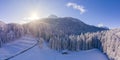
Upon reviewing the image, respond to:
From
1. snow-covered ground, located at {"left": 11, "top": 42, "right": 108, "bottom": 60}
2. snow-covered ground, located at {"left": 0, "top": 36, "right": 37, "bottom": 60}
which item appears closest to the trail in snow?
snow-covered ground, located at {"left": 11, "top": 42, "right": 108, "bottom": 60}

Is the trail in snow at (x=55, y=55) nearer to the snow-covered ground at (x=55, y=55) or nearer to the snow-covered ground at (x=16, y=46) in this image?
the snow-covered ground at (x=55, y=55)

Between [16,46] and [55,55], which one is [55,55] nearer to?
[55,55]

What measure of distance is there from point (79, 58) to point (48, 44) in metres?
35.5

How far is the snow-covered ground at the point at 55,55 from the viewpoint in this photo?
122875mm

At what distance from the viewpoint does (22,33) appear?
175 m

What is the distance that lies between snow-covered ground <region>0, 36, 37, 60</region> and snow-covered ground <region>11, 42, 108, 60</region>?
284 inches

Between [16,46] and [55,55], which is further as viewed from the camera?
[16,46]

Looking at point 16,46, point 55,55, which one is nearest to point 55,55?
point 55,55

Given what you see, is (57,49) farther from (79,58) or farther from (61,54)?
(79,58)

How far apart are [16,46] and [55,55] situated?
3265 centimetres

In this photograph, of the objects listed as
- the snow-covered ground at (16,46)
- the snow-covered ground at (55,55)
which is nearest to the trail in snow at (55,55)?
the snow-covered ground at (55,55)

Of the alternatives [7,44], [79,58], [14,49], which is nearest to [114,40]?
[79,58]

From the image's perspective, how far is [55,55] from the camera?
436 feet

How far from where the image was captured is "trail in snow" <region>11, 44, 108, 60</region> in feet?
403
